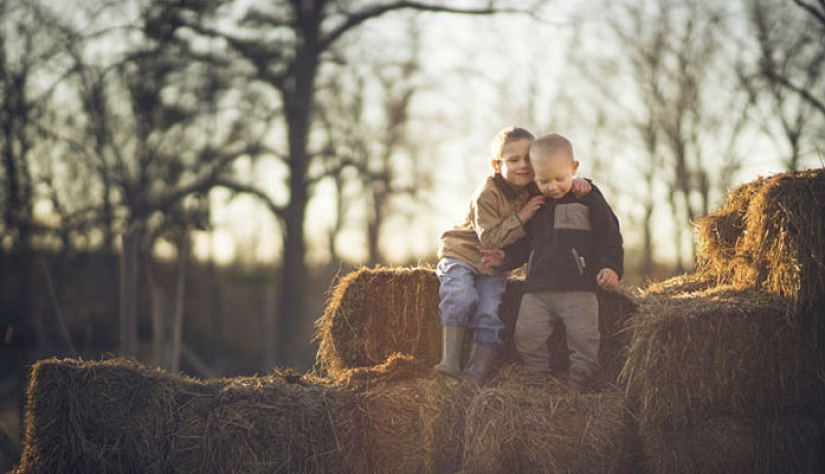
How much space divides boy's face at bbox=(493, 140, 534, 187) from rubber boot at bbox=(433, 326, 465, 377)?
995 mm

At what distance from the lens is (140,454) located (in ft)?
16.8

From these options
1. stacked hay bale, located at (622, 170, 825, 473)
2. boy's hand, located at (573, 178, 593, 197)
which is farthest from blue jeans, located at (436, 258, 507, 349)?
stacked hay bale, located at (622, 170, 825, 473)

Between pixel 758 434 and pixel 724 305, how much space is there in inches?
28.8

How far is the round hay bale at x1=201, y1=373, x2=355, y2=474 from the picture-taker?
505 centimetres

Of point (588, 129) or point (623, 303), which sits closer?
point (623, 303)

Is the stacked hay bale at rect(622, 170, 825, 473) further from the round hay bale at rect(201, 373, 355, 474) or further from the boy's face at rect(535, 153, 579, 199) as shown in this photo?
the round hay bale at rect(201, 373, 355, 474)

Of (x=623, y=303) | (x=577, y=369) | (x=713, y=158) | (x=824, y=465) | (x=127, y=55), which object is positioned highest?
(x=127, y=55)

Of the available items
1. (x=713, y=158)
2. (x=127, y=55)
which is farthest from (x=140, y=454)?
(x=713, y=158)

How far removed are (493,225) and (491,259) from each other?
24 cm

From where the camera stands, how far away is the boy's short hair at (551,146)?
17.4 ft

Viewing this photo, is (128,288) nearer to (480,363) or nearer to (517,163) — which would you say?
(480,363)

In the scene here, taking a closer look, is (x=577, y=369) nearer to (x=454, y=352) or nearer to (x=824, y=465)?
(x=454, y=352)

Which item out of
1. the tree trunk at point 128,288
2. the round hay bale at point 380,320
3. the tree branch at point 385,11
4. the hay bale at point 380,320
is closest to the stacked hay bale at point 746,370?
the hay bale at point 380,320

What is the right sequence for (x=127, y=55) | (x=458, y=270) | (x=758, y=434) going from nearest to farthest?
(x=758, y=434) → (x=458, y=270) → (x=127, y=55)
